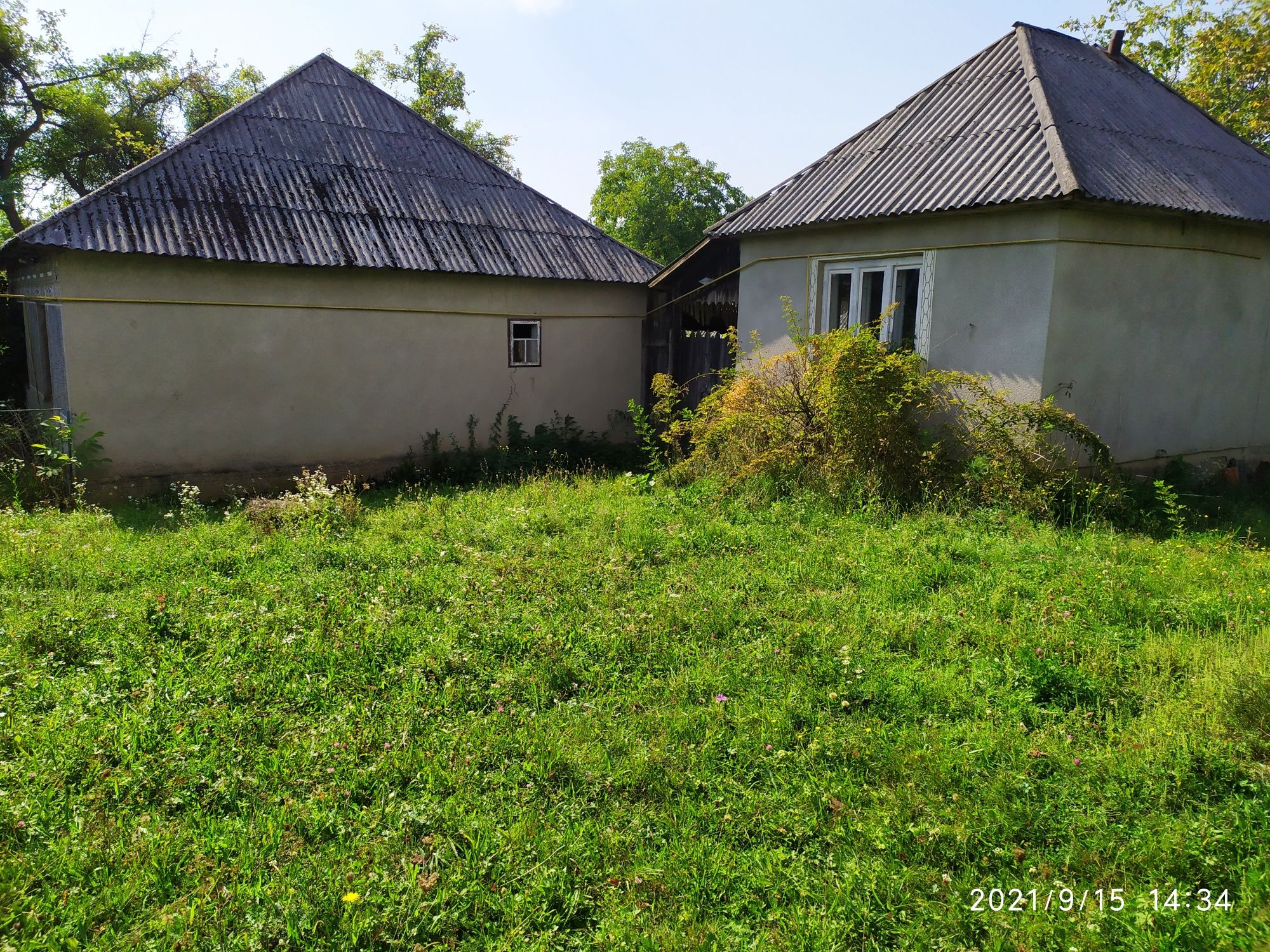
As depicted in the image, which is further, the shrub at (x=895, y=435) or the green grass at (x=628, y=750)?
the shrub at (x=895, y=435)

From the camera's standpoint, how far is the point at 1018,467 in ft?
27.1

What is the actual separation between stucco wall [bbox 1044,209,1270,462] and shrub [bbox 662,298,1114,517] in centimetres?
74

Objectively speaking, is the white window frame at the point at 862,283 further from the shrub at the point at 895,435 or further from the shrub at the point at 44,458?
the shrub at the point at 44,458

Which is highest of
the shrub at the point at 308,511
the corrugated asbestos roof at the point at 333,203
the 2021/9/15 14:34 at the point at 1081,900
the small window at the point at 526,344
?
the corrugated asbestos roof at the point at 333,203

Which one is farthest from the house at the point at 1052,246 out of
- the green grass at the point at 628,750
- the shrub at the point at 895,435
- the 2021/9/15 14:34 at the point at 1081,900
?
the 2021/9/15 14:34 at the point at 1081,900

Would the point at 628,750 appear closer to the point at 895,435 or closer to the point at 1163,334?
the point at 895,435

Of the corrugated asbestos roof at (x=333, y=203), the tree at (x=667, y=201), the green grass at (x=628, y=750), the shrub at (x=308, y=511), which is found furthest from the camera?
the tree at (x=667, y=201)

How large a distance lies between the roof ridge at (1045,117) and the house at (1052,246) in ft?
0.09

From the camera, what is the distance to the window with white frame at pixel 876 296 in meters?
9.85

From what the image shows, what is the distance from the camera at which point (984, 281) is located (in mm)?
9055

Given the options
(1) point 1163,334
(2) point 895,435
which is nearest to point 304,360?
(2) point 895,435

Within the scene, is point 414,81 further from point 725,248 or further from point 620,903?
point 620,903

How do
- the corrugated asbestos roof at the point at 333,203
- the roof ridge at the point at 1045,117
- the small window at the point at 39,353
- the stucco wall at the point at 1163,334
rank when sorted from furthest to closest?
the small window at the point at 39,353 < the corrugated asbestos roof at the point at 333,203 < the stucco wall at the point at 1163,334 < the roof ridge at the point at 1045,117

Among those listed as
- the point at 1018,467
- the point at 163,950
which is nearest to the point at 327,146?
the point at 1018,467
